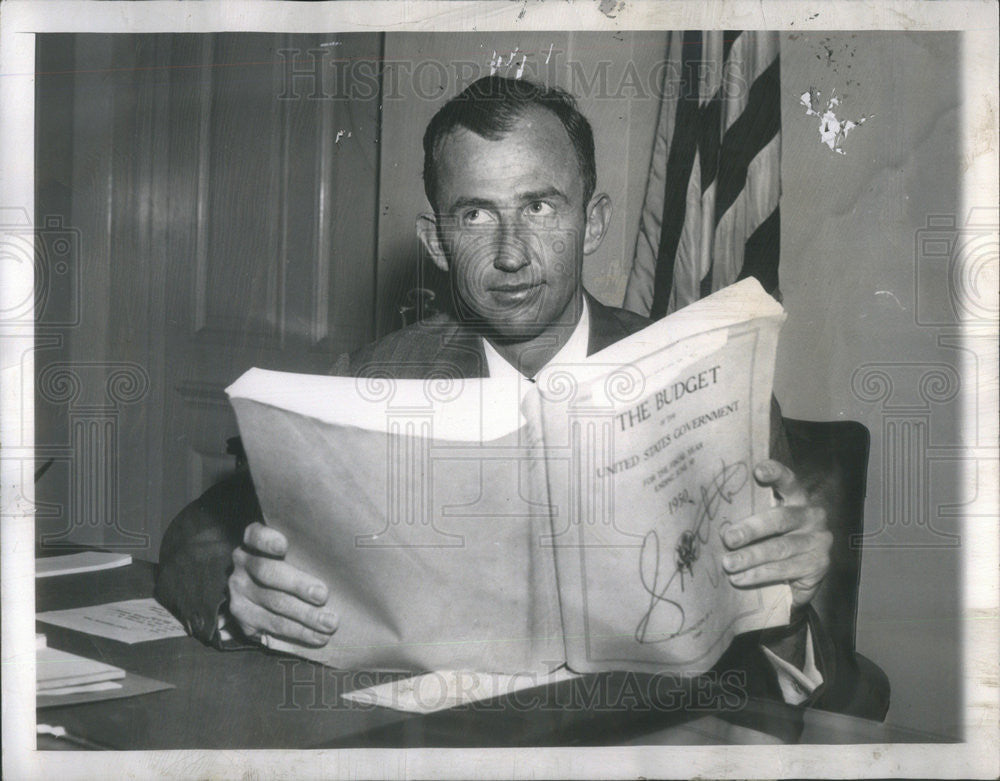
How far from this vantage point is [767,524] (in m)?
0.91

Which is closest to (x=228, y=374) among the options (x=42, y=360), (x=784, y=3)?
(x=42, y=360)

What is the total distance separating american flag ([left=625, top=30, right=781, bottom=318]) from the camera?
91cm

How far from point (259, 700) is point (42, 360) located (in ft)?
1.37

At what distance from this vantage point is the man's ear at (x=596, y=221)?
908 millimetres

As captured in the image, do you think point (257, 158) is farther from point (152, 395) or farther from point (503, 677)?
point (503, 677)

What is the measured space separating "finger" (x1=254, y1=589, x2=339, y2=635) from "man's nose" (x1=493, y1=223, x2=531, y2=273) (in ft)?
1.27

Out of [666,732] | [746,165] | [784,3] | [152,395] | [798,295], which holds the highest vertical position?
[784,3]

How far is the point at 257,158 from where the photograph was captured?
92 cm

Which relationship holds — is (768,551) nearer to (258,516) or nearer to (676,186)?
(676,186)

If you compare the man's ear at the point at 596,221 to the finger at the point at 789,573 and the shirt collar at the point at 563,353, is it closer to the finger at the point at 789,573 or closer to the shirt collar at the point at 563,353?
the shirt collar at the point at 563,353

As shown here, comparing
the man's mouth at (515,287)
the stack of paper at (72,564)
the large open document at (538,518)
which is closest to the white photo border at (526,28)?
the stack of paper at (72,564)

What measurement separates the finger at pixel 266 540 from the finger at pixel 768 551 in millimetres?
442

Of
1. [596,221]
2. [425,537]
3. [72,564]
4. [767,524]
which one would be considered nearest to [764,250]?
[596,221]
